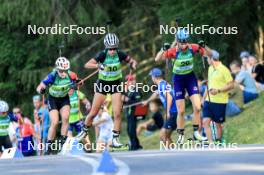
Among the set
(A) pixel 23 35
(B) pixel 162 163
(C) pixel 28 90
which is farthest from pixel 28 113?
(B) pixel 162 163

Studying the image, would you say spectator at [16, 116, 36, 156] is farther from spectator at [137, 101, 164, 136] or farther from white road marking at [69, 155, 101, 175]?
white road marking at [69, 155, 101, 175]

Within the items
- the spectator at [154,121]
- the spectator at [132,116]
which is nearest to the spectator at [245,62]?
the spectator at [154,121]

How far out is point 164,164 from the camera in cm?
1299

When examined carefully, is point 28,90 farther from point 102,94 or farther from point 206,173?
point 206,173

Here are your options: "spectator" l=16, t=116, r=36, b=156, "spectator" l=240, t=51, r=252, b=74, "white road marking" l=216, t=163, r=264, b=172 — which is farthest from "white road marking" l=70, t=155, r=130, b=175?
"spectator" l=240, t=51, r=252, b=74

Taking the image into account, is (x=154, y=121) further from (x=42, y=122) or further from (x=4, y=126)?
(x=4, y=126)

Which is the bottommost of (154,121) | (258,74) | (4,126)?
(4,126)

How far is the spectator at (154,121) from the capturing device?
25.4 metres

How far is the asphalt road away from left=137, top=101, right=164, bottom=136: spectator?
9.68 metres

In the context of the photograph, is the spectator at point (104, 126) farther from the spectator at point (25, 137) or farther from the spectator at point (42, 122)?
the spectator at point (25, 137)

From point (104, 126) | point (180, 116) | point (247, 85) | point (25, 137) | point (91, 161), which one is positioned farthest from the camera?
point (25, 137)

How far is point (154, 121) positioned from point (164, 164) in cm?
1303

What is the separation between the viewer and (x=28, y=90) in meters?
30.6

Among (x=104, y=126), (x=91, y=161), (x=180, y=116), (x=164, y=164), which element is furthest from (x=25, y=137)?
(x=164, y=164)
